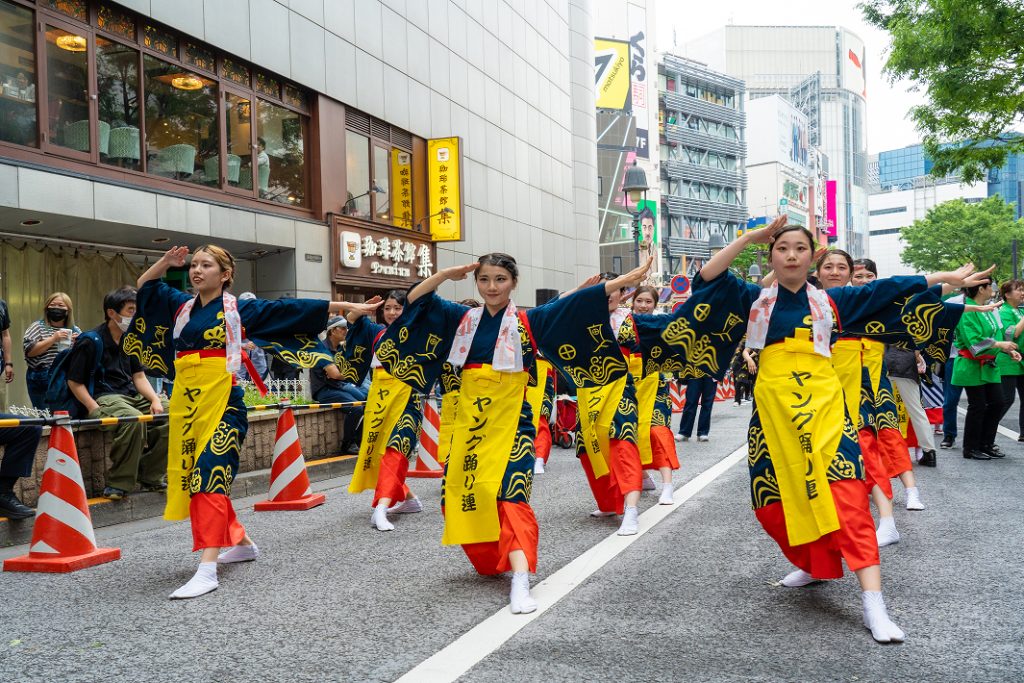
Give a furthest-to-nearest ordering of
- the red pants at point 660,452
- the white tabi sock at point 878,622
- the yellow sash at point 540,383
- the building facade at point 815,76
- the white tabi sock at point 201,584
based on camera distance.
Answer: the building facade at point 815,76 < the yellow sash at point 540,383 < the red pants at point 660,452 < the white tabi sock at point 201,584 < the white tabi sock at point 878,622

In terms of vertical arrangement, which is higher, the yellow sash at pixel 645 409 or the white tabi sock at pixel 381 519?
the yellow sash at pixel 645 409

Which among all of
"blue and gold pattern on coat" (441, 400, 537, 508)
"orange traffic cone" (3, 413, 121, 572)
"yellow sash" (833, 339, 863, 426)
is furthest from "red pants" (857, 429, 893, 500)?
"orange traffic cone" (3, 413, 121, 572)

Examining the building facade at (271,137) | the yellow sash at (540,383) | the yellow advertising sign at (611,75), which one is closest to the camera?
the yellow sash at (540,383)

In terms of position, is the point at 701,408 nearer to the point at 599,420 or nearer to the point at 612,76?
the point at 599,420

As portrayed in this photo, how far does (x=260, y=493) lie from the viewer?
8.95 m

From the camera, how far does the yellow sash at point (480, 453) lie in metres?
4.65

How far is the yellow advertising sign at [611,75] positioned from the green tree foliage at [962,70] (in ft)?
138

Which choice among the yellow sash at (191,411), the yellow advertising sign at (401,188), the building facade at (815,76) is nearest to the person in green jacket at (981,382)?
the yellow sash at (191,411)

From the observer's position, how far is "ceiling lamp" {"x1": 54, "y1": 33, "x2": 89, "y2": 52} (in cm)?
1180

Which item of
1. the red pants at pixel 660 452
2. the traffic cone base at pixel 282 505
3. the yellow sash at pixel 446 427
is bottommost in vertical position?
the traffic cone base at pixel 282 505

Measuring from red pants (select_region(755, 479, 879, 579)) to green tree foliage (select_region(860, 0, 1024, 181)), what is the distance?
12.0 m

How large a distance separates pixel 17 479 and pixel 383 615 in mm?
3672

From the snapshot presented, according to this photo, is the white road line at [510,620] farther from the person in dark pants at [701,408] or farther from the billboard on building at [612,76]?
the billboard on building at [612,76]

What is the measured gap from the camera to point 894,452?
6.71 metres
